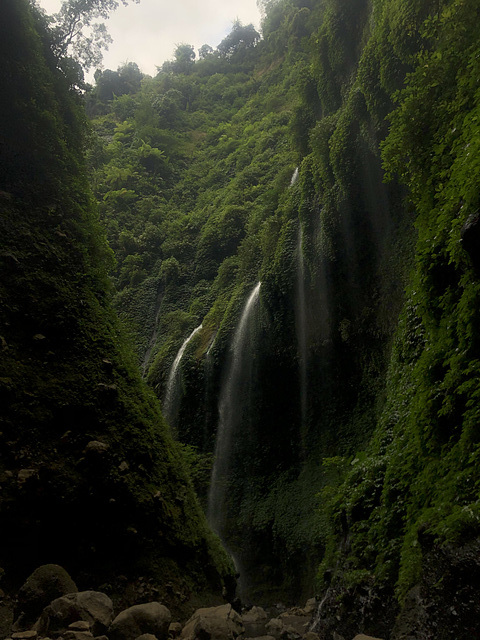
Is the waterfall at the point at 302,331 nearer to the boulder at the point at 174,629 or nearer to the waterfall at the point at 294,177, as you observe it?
the waterfall at the point at 294,177

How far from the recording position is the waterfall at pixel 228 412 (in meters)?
12.8

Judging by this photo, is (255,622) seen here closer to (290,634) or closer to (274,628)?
(274,628)

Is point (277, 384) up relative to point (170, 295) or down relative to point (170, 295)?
down

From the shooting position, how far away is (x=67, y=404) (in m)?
5.61

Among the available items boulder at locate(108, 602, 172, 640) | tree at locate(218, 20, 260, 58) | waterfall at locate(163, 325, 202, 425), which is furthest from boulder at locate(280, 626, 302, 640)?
tree at locate(218, 20, 260, 58)

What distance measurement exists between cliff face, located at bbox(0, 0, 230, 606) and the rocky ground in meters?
0.33

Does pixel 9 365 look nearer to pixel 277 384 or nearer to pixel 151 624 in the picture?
pixel 151 624

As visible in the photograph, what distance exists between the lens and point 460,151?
173 inches

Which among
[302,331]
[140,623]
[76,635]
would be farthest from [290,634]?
[302,331]

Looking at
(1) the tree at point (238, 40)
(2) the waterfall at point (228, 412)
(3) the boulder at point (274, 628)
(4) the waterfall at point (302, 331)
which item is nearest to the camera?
(3) the boulder at point (274, 628)

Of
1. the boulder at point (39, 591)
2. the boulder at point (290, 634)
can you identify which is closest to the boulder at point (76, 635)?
the boulder at point (39, 591)

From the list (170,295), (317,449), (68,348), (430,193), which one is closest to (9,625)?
(68,348)

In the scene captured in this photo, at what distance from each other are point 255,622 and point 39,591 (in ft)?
20.0

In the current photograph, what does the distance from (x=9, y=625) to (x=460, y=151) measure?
6.52 metres
